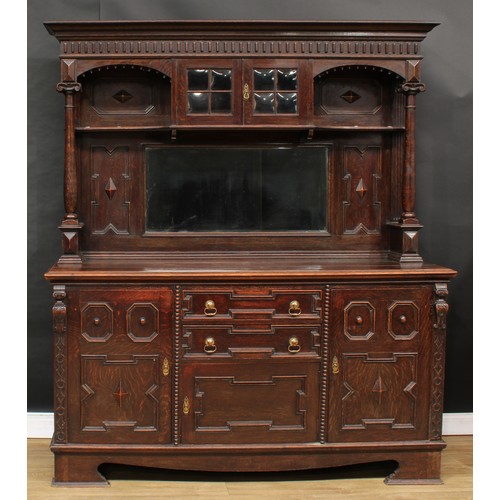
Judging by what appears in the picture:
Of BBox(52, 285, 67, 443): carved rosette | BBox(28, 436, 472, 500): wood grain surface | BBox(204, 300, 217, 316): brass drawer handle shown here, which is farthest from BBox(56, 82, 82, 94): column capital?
BBox(28, 436, 472, 500): wood grain surface

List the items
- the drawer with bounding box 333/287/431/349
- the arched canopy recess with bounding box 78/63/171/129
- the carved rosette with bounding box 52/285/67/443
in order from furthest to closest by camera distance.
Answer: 1. the arched canopy recess with bounding box 78/63/171/129
2. the drawer with bounding box 333/287/431/349
3. the carved rosette with bounding box 52/285/67/443

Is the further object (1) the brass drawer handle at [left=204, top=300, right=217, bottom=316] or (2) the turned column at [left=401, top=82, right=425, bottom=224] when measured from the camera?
(2) the turned column at [left=401, top=82, right=425, bottom=224]

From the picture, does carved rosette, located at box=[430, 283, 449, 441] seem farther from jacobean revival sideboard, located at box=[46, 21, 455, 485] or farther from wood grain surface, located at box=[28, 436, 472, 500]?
wood grain surface, located at box=[28, 436, 472, 500]

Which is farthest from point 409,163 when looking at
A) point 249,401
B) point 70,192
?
point 70,192

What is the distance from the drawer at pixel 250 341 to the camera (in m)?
3.79

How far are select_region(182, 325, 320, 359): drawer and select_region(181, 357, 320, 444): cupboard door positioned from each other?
53 millimetres

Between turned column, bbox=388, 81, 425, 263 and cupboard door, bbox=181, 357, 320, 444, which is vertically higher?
turned column, bbox=388, 81, 425, 263

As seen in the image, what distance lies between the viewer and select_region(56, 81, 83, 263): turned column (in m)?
4.02

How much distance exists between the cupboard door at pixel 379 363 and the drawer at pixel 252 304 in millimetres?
154

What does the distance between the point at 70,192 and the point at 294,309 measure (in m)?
1.41

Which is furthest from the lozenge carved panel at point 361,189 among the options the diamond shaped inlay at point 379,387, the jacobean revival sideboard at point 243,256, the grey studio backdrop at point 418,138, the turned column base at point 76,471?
the turned column base at point 76,471

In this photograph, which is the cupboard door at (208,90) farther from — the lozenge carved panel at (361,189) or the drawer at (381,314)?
the drawer at (381,314)

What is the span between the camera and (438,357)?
153 inches

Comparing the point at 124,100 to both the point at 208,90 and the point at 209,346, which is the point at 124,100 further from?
the point at 209,346
